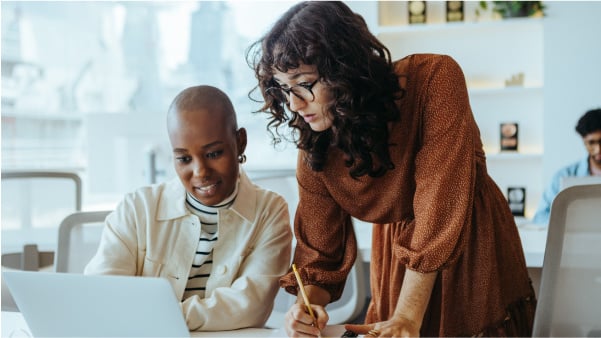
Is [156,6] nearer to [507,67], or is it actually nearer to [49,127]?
[49,127]

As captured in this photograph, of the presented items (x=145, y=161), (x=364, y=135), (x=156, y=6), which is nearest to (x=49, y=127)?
(x=156, y=6)

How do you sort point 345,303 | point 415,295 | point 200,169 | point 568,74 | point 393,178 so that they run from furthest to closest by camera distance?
point 568,74
point 345,303
point 200,169
point 393,178
point 415,295

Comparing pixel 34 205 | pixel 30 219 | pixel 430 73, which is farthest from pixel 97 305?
pixel 34 205

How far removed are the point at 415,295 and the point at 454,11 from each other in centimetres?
356

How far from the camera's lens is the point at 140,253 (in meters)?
1.41

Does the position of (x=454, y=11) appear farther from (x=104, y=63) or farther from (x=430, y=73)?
(x=430, y=73)

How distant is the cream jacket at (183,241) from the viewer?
1380 millimetres

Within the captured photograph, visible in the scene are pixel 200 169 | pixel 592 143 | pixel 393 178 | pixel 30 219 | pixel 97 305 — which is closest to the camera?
pixel 97 305

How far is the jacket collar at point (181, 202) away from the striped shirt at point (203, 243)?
2cm

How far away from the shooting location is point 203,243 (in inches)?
55.8

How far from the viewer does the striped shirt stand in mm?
1411

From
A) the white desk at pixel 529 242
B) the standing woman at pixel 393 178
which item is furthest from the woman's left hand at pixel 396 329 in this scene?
the white desk at pixel 529 242

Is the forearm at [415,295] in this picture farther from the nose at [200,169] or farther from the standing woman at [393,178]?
the nose at [200,169]

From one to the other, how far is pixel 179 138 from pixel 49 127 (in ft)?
14.4
